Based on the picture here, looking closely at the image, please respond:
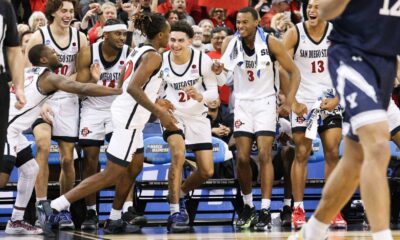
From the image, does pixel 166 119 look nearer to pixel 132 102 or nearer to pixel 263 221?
pixel 132 102

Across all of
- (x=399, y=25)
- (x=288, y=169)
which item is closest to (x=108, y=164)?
(x=288, y=169)

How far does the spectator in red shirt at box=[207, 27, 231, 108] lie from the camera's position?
1299cm

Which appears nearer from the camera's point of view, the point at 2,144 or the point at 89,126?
the point at 2,144

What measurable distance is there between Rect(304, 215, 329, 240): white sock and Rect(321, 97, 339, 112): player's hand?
4029mm

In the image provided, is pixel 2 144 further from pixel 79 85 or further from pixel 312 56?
pixel 312 56

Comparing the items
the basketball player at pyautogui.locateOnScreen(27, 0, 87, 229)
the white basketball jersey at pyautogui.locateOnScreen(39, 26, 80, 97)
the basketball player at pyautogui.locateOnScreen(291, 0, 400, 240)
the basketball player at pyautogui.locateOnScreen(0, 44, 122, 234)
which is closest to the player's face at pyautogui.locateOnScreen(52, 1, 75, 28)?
the basketball player at pyautogui.locateOnScreen(27, 0, 87, 229)

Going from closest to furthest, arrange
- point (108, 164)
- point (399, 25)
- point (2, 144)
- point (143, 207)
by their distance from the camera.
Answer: point (399, 25) < point (2, 144) < point (108, 164) < point (143, 207)

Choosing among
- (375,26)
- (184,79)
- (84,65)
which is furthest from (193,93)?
(375,26)

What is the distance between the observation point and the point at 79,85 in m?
9.35

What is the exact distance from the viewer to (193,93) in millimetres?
9914

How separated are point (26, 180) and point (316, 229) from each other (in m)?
4.13

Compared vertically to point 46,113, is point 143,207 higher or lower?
lower

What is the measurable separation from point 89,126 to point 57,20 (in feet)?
4.18

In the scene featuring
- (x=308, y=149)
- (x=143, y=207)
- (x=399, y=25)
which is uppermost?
(x=399, y=25)
